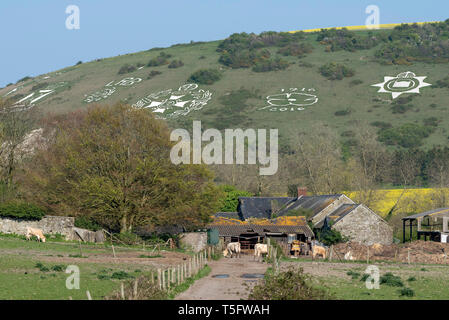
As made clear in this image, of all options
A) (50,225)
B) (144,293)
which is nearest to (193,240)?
(50,225)

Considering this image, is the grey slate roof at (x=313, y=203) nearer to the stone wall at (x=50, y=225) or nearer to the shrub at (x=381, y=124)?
the stone wall at (x=50, y=225)

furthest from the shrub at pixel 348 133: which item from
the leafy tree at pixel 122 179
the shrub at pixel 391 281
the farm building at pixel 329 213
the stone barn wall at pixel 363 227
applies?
the shrub at pixel 391 281

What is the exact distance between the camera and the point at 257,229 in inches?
3049

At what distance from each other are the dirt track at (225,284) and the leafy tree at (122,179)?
1633 cm

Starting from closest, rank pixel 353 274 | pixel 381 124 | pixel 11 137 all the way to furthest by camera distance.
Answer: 1. pixel 353 274
2. pixel 11 137
3. pixel 381 124

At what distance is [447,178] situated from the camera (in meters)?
121

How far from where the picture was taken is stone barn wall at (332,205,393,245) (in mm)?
79062

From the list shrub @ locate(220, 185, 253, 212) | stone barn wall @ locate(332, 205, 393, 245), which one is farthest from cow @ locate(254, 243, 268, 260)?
shrub @ locate(220, 185, 253, 212)

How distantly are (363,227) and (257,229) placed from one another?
39.0 ft

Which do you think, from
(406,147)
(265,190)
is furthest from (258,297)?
(406,147)

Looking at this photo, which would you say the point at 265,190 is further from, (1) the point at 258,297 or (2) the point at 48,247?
(1) the point at 258,297

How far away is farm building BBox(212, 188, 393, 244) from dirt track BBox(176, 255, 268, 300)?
27623mm

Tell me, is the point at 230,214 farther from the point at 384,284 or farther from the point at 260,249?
the point at 384,284

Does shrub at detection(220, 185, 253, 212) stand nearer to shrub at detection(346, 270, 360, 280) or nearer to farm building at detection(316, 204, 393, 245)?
farm building at detection(316, 204, 393, 245)
